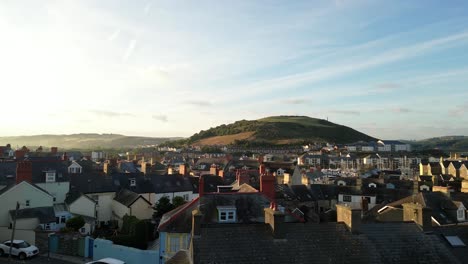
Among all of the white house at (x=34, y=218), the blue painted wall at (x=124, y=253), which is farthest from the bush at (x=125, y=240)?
the white house at (x=34, y=218)

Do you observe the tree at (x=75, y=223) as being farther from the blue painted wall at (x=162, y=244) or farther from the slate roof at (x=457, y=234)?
the slate roof at (x=457, y=234)

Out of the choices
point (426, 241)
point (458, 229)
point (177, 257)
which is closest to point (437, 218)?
point (458, 229)

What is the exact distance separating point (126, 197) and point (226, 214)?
23.8 metres

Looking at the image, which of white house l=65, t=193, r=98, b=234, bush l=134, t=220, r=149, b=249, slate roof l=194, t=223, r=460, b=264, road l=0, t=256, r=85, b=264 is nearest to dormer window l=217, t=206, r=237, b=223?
slate roof l=194, t=223, r=460, b=264

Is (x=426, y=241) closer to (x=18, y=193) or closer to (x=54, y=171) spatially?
(x=18, y=193)

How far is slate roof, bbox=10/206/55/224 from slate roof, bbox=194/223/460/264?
2526cm

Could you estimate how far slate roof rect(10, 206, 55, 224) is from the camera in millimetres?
34375

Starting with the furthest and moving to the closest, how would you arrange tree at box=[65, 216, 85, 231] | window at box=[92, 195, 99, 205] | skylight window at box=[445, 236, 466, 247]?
window at box=[92, 195, 99, 205], tree at box=[65, 216, 85, 231], skylight window at box=[445, 236, 466, 247]

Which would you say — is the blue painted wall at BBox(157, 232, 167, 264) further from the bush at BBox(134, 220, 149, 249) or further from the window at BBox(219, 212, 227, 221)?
the bush at BBox(134, 220, 149, 249)

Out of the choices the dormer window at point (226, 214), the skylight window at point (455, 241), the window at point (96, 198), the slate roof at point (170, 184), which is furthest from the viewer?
the slate roof at point (170, 184)

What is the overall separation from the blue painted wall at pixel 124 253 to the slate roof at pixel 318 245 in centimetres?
1149

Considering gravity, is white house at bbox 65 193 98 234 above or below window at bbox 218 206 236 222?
below

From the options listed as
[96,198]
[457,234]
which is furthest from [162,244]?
[96,198]

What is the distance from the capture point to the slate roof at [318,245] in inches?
605
